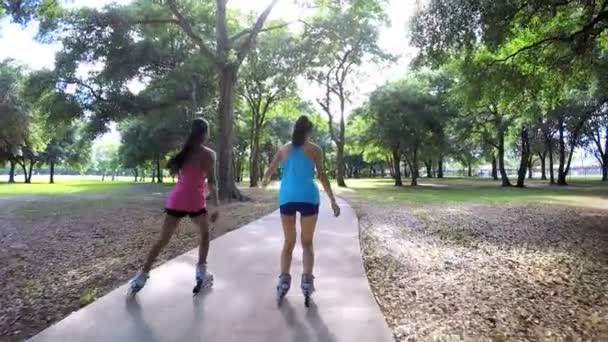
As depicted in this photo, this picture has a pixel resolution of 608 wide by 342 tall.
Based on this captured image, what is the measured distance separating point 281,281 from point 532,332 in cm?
221

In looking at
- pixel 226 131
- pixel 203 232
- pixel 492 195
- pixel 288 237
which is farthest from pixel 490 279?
pixel 492 195

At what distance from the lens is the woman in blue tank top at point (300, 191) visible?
172 inches

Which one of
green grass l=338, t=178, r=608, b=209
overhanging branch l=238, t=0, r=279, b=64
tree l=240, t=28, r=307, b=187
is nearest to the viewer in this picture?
overhanging branch l=238, t=0, r=279, b=64

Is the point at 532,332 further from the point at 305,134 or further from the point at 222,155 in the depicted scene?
the point at 222,155

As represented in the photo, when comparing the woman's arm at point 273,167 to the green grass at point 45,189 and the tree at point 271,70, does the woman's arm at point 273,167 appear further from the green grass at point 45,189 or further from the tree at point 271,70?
the green grass at point 45,189

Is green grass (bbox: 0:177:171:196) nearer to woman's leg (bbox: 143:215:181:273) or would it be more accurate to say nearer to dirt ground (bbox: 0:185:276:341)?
dirt ground (bbox: 0:185:276:341)

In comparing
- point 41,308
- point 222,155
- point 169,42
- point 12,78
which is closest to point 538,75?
point 222,155

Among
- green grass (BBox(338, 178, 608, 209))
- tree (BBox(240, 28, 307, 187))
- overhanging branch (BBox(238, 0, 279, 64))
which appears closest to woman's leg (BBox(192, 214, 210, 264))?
overhanging branch (BBox(238, 0, 279, 64))

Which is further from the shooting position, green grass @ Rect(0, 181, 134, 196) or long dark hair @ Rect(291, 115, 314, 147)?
green grass @ Rect(0, 181, 134, 196)

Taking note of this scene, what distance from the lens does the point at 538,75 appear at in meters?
14.6

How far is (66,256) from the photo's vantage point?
7.25 metres

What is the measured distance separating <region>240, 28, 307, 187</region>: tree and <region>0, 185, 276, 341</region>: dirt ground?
16.7m

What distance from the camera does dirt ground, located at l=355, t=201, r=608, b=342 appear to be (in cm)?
405

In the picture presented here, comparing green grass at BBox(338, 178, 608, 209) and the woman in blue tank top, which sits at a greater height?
the woman in blue tank top
